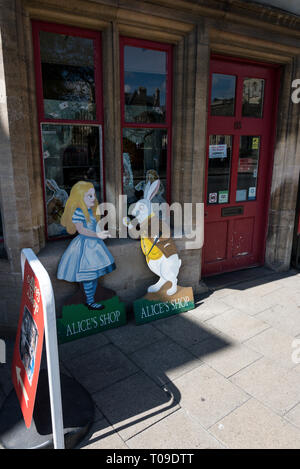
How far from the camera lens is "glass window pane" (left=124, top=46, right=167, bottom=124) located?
413cm

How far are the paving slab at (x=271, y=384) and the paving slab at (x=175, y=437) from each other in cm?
68

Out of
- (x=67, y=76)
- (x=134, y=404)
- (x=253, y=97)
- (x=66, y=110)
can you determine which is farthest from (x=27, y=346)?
(x=253, y=97)

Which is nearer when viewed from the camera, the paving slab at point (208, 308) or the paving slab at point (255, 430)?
the paving slab at point (255, 430)

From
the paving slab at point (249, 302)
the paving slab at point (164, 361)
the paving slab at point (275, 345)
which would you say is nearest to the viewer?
the paving slab at point (164, 361)

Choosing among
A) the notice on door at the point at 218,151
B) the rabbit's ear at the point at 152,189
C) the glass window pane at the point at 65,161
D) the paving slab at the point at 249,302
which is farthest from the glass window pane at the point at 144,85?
the paving slab at the point at 249,302

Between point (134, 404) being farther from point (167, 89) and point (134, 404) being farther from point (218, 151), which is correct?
point (218, 151)

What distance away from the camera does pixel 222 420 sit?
273 cm

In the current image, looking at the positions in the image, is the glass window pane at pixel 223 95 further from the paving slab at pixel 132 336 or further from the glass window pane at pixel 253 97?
the paving slab at pixel 132 336

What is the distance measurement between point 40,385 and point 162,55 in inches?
161

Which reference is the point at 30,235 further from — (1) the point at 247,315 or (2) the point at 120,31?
(1) the point at 247,315

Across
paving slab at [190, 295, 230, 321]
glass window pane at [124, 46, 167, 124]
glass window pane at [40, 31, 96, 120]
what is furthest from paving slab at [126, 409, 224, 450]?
glass window pane at [124, 46, 167, 124]

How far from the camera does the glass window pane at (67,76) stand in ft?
11.9

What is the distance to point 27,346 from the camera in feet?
8.02

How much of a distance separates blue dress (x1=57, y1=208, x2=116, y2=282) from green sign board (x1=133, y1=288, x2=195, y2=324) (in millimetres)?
677
